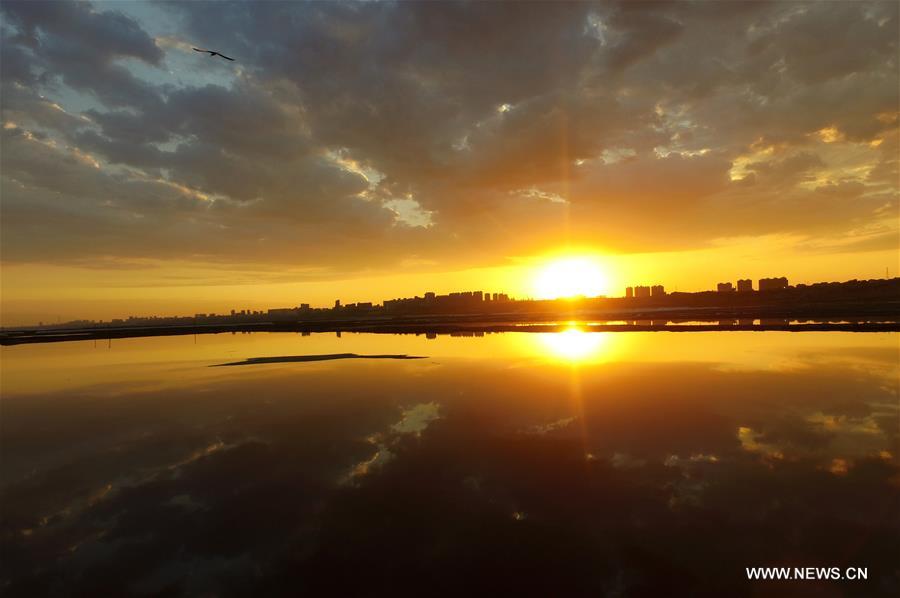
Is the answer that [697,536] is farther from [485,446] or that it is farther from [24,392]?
[24,392]

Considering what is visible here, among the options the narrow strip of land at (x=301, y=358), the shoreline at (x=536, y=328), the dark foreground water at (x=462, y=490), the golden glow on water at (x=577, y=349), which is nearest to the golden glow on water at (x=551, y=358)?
the golden glow on water at (x=577, y=349)

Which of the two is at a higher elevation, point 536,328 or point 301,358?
point 536,328

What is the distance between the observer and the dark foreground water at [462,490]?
8.38 metres

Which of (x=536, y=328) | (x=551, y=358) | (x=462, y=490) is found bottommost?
(x=462, y=490)

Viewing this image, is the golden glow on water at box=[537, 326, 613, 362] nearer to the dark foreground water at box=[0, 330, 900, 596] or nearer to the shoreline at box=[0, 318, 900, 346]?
the dark foreground water at box=[0, 330, 900, 596]

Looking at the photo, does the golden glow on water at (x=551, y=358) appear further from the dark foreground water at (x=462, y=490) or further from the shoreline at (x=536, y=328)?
the shoreline at (x=536, y=328)

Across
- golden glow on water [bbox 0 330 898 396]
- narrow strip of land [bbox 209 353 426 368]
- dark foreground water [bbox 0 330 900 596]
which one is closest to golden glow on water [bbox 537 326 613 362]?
golden glow on water [bbox 0 330 898 396]

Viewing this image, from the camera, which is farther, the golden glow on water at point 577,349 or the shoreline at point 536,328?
the shoreline at point 536,328

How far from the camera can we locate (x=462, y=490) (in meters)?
11.9

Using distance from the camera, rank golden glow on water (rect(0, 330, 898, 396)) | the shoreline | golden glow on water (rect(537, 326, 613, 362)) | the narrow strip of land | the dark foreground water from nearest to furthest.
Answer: the dark foreground water → golden glow on water (rect(0, 330, 898, 396)) → golden glow on water (rect(537, 326, 613, 362)) → the narrow strip of land → the shoreline

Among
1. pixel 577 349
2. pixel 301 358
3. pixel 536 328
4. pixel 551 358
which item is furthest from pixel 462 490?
pixel 536 328

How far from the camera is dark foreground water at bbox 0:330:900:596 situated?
27.5 ft

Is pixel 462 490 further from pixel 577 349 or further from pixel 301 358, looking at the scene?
pixel 301 358

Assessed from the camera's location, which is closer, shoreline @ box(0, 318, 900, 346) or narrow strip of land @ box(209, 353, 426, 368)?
narrow strip of land @ box(209, 353, 426, 368)
